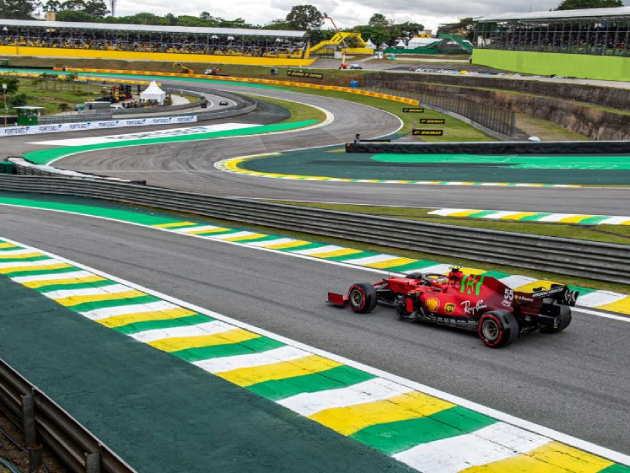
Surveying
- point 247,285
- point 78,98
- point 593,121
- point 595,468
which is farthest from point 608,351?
point 78,98

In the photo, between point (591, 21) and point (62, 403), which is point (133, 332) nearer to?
point (62, 403)

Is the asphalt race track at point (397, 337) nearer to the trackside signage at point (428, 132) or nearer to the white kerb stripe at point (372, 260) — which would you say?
the white kerb stripe at point (372, 260)

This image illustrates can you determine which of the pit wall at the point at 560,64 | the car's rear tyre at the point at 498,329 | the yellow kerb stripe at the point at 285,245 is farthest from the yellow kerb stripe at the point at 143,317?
the pit wall at the point at 560,64

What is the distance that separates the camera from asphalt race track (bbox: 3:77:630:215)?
85.9ft

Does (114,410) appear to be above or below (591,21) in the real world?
below

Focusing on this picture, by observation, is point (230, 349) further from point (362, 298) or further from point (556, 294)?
point (556, 294)

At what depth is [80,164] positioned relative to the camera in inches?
1631

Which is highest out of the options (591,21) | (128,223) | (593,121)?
(591,21)

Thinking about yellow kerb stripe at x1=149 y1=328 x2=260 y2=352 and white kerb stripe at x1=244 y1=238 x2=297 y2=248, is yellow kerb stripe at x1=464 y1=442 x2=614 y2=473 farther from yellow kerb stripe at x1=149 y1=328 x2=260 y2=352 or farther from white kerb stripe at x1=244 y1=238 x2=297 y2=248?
white kerb stripe at x1=244 y1=238 x2=297 y2=248

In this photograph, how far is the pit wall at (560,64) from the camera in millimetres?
66750

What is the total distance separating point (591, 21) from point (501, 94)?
48.1 ft

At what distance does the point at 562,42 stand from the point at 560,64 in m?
3.54

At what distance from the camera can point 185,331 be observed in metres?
13.3

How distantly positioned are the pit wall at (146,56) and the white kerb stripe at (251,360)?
4164 inches
